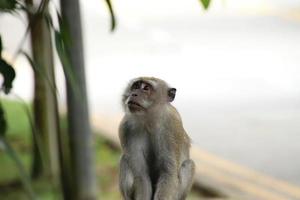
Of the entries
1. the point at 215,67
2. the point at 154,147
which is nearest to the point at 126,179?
the point at 154,147

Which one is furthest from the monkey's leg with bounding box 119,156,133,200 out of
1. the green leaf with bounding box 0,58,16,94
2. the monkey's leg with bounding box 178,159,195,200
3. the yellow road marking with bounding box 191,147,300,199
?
the yellow road marking with bounding box 191,147,300,199

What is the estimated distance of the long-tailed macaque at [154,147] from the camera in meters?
2.86

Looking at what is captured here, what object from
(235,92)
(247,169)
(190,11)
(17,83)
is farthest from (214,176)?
(190,11)

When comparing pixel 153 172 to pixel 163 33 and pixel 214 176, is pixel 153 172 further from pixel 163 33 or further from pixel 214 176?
pixel 163 33

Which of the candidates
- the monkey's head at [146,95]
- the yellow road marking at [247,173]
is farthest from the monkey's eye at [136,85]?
the yellow road marking at [247,173]

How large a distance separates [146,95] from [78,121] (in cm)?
108

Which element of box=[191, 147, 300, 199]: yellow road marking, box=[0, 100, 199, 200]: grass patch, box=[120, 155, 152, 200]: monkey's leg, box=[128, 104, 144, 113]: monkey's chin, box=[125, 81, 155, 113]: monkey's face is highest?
box=[125, 81, 155, 113]: monkey's face

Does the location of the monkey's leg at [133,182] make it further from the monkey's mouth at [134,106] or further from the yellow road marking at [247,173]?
the yellow road marking at [247,173]

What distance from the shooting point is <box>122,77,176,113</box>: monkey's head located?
110 inches

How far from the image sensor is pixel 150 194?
2.95 meters

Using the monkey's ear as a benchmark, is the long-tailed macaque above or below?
A: below

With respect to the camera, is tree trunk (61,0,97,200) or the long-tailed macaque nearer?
the long-tailed macaque

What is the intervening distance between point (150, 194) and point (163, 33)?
7555 mm

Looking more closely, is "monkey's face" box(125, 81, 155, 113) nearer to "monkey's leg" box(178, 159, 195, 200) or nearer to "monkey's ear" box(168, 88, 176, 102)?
"monkey's ear" box(168, 88, 176, 102)
